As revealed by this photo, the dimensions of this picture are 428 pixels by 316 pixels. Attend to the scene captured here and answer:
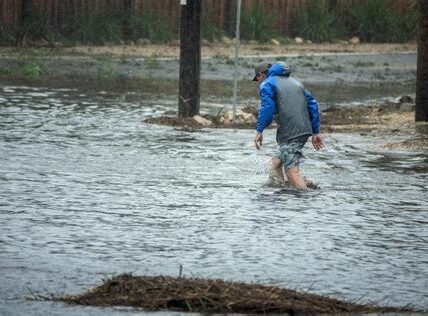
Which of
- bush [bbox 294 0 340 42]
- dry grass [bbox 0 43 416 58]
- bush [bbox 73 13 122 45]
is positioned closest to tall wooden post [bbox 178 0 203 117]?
dry grass [bbox 0 43 416 58]

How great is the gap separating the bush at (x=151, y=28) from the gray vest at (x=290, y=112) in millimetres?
24665

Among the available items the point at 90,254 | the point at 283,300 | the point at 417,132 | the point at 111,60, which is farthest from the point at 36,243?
the point at 111,60

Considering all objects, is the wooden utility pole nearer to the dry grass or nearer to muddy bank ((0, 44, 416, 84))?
muddy bank ((0, 44, 416, 84))

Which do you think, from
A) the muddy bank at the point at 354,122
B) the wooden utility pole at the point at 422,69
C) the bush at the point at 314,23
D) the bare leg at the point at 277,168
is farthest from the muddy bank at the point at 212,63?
the bare leg at the point at 277,168

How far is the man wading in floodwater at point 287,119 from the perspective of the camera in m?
13.2

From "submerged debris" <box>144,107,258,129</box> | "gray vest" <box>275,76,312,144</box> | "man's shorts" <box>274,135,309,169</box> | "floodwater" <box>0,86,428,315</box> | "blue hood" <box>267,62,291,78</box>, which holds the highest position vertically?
"blue hood" <box>267,62,291,78</box>

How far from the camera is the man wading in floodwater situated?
1325cm

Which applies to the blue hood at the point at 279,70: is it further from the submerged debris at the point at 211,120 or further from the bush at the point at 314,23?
the bush at the point at 314,23

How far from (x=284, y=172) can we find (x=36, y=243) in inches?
165

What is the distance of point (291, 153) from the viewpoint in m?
13.2

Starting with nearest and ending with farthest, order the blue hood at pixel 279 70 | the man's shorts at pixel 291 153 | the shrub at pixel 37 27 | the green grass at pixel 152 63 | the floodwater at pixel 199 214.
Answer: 1. the floodwater at pixel 199 214
2. the man's shorts at pixel 291 153
3. the blue hood at pixel 279 70
4. the green grass at pixel 152 63
5. the shrub at pixel 37 27

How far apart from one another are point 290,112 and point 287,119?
0.08 m

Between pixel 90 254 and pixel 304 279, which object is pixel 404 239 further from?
pixel 90 254

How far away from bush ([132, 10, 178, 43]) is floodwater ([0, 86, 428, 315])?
1941 cm
